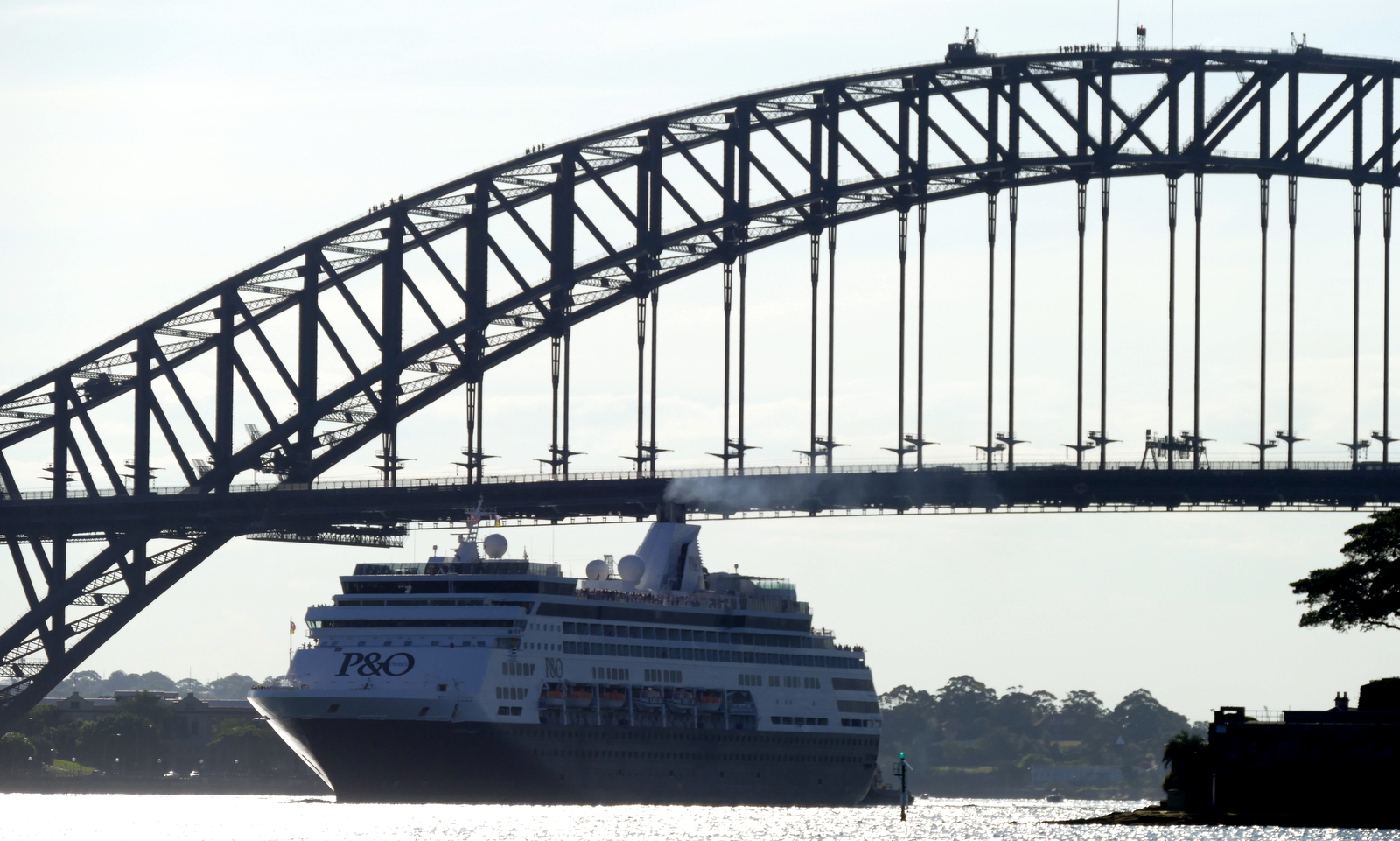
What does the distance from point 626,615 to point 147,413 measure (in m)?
29.5

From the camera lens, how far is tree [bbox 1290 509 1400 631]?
3568 inches

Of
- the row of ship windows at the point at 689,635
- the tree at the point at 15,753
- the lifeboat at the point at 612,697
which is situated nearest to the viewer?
the lifeboat at the point at 612,697

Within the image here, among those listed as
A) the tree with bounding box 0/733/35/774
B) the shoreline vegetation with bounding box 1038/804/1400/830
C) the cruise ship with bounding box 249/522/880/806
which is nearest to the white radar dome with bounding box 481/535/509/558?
the cruise ship with bounding box 249/522/880/806

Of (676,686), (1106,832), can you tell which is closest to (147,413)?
(676,686)

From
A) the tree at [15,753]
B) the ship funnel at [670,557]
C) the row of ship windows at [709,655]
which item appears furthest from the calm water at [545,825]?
the tree at [15,753]

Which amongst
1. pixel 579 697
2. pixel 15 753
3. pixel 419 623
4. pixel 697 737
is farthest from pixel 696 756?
pixel 15 753

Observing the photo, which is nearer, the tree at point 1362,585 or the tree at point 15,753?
the tree at point 1362,585

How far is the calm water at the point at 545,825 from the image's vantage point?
281ft

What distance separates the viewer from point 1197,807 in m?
90.0

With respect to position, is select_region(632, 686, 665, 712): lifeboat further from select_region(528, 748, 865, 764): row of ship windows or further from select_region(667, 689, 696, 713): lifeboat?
select_region(528, 748, 865, 764): row of ship windows

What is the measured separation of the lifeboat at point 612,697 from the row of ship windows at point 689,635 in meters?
2.30

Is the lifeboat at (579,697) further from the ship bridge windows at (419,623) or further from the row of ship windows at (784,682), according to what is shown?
the row of ship windows at (784,682)

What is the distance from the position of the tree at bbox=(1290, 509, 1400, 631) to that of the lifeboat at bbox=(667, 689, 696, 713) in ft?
95.6

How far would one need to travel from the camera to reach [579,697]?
10581 centimetres
